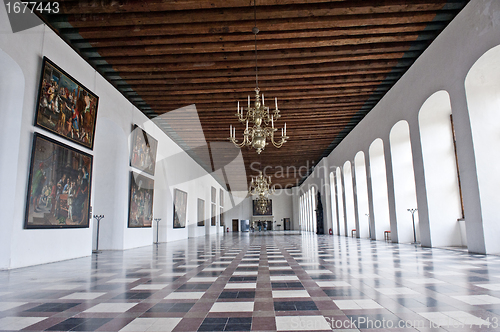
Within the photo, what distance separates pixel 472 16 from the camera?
633 cm

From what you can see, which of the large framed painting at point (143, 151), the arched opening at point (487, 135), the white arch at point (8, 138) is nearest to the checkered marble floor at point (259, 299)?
the white arch at point (8, 138)

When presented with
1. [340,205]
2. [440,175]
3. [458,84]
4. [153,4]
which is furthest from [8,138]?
[340,205]

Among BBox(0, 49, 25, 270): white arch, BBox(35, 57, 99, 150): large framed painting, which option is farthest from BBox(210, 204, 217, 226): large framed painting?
BBox(0, 49, 25, 270): white arch

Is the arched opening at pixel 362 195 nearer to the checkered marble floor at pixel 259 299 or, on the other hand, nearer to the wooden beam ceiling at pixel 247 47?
the wooden beam ceiling at pixel 247 47

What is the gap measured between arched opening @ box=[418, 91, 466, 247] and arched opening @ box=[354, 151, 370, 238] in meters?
5.69

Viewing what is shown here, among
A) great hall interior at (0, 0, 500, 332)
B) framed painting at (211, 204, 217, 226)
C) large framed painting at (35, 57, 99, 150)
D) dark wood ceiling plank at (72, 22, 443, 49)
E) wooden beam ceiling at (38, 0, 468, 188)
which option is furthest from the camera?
framed painting at (211, 204, 217, 226)

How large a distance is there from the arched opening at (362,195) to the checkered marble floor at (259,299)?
960 cm

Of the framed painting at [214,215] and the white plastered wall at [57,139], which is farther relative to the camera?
the framed painting at [214,215]

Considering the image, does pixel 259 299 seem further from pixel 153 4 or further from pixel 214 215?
pixel 214 215

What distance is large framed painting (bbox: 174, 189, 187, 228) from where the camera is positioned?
49.9ft

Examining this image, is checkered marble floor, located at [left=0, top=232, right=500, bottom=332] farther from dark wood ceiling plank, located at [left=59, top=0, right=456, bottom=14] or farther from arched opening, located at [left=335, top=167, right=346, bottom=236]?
arched opening, located at [left=335, top=167, right=346, bottom=236]

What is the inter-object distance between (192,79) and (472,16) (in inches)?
266

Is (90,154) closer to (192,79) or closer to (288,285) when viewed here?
(192,79)

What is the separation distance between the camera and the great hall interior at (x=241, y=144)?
3.05 meters
